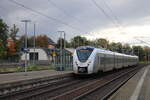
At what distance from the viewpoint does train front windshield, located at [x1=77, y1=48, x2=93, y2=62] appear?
77.3 ft

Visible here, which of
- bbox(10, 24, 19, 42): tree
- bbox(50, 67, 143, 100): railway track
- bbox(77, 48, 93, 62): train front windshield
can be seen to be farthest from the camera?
bbox(10, 24, 19, 42): tree

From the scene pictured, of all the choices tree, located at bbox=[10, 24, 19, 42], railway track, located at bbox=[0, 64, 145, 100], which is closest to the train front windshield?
railway track, located at bbox=[0, 64, 145, 100]

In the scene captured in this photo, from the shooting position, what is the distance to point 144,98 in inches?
476

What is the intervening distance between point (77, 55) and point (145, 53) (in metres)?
119

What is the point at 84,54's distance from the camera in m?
23.8

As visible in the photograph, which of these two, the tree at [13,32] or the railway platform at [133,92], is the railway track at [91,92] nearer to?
the railway platform at [133,92]

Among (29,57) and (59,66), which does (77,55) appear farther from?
(29,57)

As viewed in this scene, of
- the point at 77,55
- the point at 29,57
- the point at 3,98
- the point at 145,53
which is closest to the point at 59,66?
the point at 77,55

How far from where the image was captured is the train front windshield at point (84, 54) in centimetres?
2356

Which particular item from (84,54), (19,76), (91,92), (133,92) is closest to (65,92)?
(91,92)

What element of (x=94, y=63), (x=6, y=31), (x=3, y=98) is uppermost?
(x=6, y=31)

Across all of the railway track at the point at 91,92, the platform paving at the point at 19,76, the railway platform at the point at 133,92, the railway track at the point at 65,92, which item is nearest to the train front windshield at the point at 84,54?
the railway track at the point at 65,92

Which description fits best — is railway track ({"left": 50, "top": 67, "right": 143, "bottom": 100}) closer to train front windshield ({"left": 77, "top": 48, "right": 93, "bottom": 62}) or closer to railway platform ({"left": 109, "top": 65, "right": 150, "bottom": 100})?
railway platform ({"left": 109, "top": 65, "right": 150, "bottom": 100})

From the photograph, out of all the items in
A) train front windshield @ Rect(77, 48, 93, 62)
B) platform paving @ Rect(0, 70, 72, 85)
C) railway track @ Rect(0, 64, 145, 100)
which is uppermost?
train front windshield @ Rect(77, 48, 93, 62)
